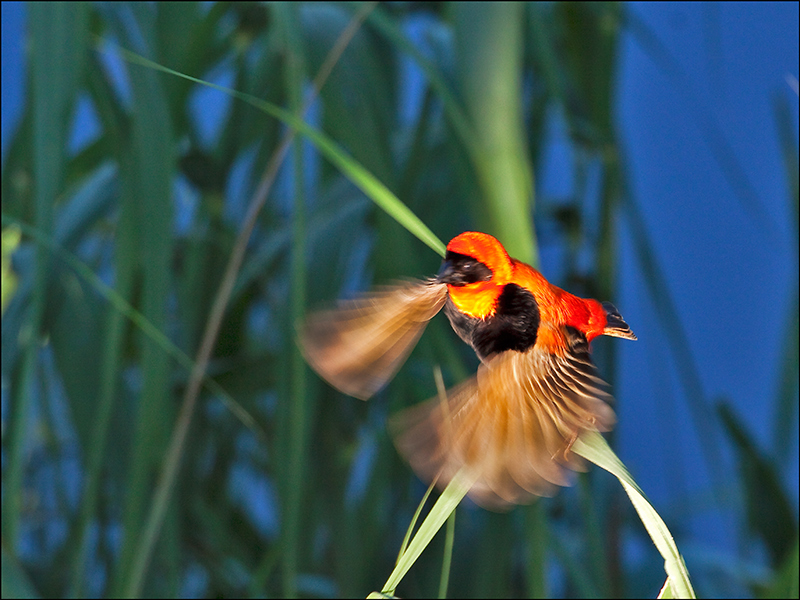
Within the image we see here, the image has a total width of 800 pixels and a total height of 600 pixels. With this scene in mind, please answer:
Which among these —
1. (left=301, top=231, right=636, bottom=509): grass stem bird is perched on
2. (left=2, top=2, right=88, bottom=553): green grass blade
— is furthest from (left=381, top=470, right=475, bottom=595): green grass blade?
(left=2, top=2, right=88, bottom=553): green grass blade

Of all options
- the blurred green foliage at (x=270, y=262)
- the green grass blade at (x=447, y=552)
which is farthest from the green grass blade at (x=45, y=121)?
the green grass blade at (x=447, y=552)

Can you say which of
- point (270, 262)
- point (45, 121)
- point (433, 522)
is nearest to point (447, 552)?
point (433, 522)

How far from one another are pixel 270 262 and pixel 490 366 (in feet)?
1.38

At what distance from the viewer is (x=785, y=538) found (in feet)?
1.50

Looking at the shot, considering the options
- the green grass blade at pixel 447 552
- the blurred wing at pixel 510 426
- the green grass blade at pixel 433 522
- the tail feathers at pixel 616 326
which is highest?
the tail feathers at pixel 616 326

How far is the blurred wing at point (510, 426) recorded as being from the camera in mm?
58

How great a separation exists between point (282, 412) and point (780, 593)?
0.22 meters

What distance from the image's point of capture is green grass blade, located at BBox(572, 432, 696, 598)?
0.21ft

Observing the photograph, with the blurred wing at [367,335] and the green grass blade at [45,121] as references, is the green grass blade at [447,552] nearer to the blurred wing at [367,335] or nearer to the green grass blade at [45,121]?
the blurred wing at [367,335]

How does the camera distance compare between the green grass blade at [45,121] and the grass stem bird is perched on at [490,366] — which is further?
the green grass blade at [45,121]

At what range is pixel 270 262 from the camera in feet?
1.55

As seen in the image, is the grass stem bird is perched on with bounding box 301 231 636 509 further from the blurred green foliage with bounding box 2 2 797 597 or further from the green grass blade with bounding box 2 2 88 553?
the green grass blade with bounding box 2 2 88 553

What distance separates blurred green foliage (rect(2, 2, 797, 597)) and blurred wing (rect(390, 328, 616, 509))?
0.08 metres

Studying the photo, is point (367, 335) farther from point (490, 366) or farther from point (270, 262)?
point (270, 262)
